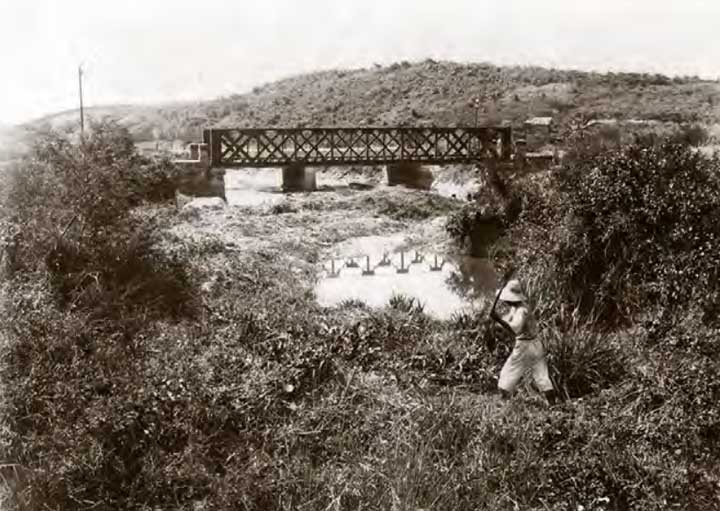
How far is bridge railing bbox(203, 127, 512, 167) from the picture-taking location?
33.9 feet

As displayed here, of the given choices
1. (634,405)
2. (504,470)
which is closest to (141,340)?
(504,470)

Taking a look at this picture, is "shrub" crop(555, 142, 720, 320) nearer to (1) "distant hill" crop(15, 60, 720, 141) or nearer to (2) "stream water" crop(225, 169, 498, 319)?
(1) "distant hill" crop(15, 60, 720, 141)

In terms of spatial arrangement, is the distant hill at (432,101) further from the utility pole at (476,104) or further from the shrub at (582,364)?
the shrub at (582,364)

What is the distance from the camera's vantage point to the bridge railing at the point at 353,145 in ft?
33.9

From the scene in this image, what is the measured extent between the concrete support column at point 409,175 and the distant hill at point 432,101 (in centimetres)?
73

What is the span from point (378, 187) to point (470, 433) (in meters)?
4.81

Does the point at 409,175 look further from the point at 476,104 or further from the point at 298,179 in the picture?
the point at 298,179

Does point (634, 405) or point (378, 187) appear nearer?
point (634, 405)

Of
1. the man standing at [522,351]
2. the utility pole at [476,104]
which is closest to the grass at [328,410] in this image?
the man standing at [522,351]

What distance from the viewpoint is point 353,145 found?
36.6ft

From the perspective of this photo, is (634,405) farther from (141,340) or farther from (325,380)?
(141,340)

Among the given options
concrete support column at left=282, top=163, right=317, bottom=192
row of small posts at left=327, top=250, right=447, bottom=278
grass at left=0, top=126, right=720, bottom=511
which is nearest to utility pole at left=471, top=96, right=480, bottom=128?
row of small posts at left=327, top=250, right=447, bottom=278

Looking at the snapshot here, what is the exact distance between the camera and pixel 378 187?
37.6 feet

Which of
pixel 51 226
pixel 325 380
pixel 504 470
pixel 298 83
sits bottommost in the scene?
pixel 504 470
